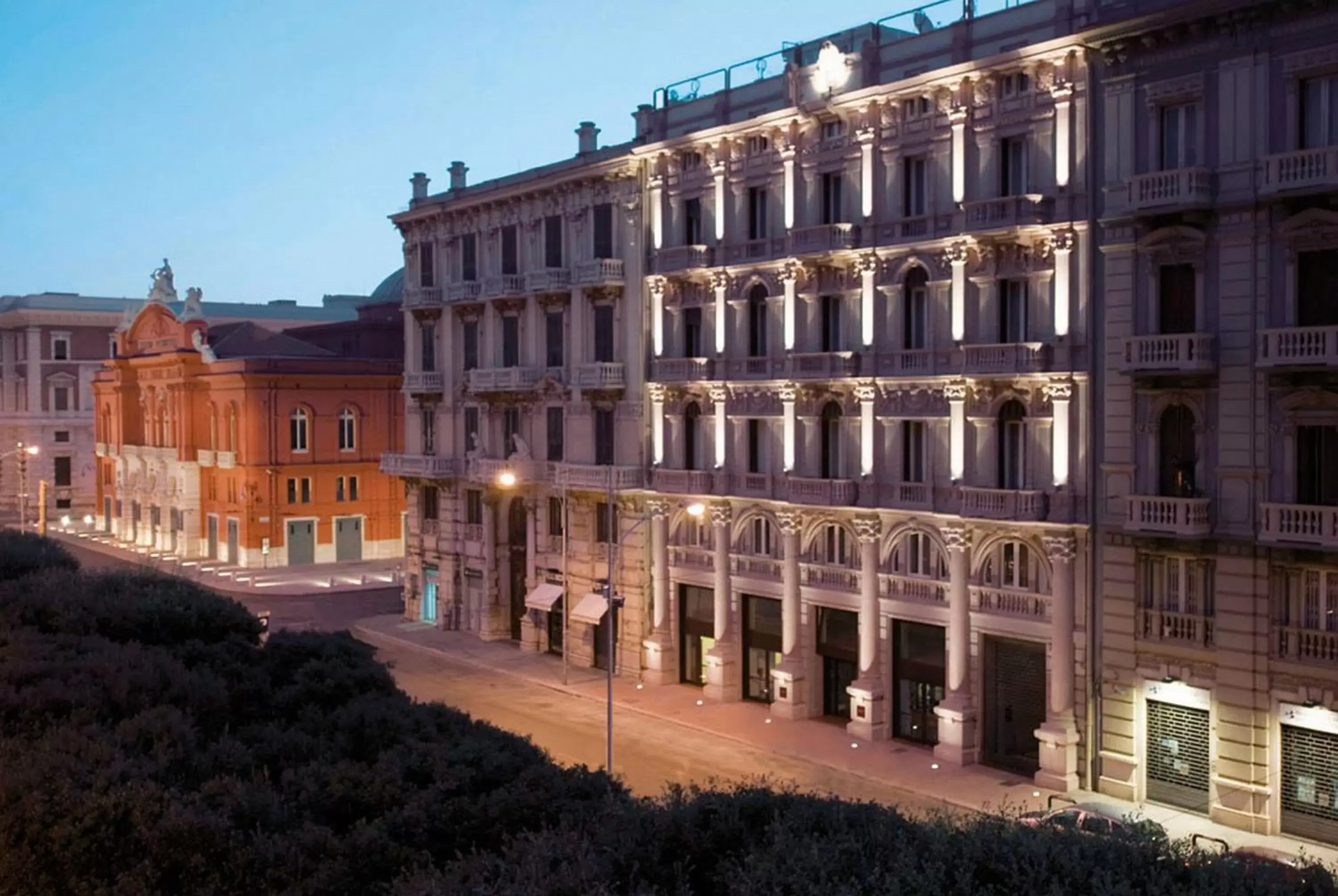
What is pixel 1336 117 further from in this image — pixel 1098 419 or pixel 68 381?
pixel 68 381

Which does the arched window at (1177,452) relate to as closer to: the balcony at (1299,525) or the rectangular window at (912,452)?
the balcony at (1299,525)

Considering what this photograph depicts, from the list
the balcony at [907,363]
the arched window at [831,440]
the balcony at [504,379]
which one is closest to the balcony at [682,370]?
the arched window at [831,440]

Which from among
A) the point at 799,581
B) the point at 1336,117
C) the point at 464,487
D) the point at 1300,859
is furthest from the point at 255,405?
the point at 1300,859

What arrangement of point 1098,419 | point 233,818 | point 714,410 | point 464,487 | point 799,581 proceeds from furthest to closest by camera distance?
point 464,487 → point 714,410 → point 799,581 → point 1098,419 → point 233,818

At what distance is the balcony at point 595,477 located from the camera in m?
47.8

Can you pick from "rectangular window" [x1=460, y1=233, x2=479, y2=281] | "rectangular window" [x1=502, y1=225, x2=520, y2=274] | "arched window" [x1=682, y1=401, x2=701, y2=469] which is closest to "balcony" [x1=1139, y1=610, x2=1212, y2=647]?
"arched window" [x1=682, y1=401, x2=701, y2=469]

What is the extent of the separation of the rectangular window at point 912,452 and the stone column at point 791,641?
4.22 m

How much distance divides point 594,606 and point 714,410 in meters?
9.50

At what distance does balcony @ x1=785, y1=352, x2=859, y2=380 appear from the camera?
130ft

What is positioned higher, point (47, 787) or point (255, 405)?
point (255, 405)

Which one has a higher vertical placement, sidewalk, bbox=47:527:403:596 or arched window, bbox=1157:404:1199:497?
arched window, bbox=1157:404:1199:497

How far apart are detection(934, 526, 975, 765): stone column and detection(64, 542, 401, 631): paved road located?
32.3 m

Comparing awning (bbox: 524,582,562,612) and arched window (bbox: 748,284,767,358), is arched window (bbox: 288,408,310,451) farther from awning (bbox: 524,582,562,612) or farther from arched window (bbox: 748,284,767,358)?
arched window (bbox: 748,284,767,358)

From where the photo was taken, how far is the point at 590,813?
56.3 ft
